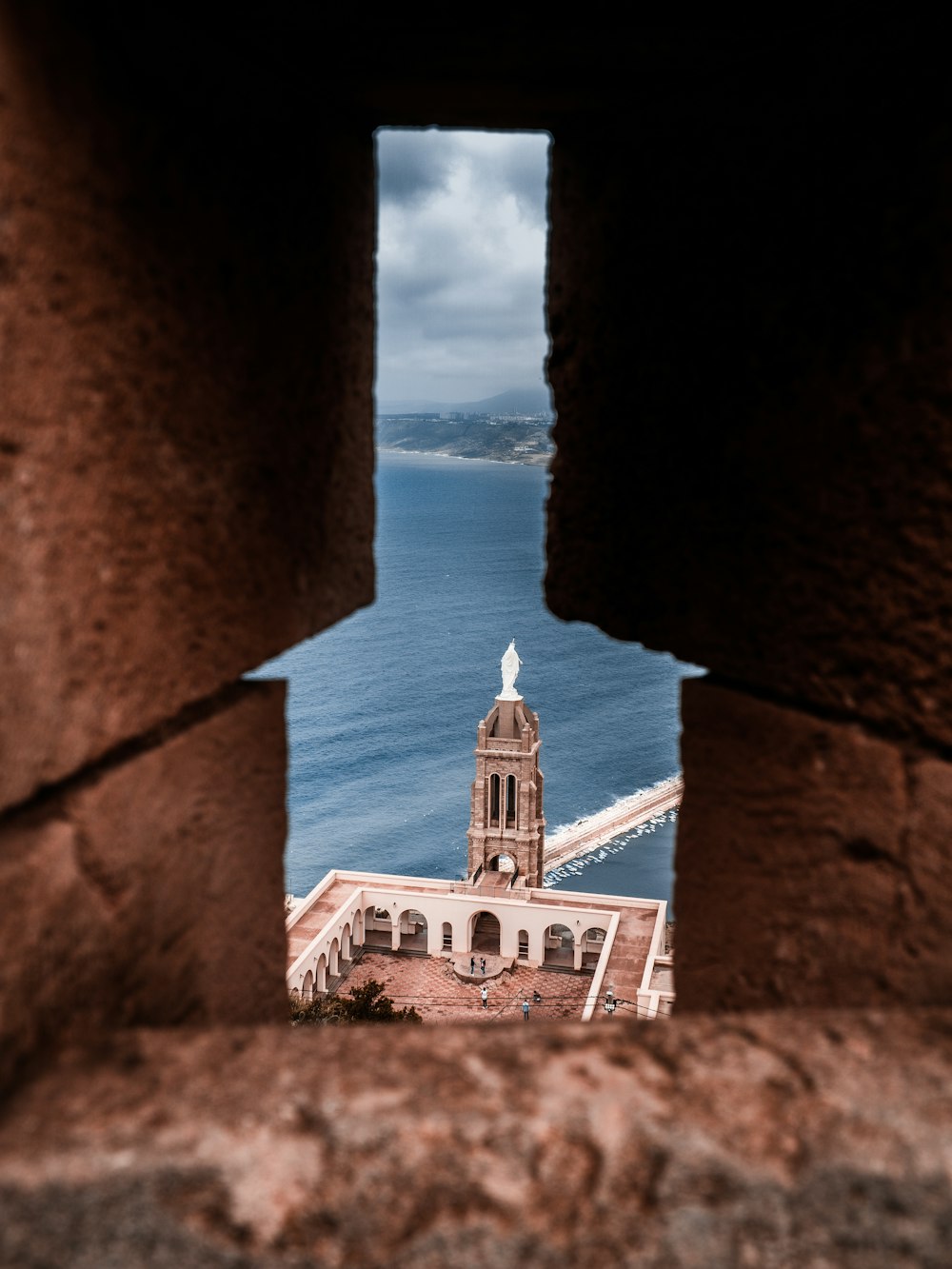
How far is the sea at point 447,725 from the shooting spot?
4269cm

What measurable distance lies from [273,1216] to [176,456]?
3.16 feet

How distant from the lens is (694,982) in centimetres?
207

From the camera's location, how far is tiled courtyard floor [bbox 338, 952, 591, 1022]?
28.8 meters

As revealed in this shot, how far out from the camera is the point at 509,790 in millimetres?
35625

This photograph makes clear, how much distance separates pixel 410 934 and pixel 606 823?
1324 centimetres

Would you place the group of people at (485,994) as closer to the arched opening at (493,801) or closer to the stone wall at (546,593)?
the arched opening at (493,801)

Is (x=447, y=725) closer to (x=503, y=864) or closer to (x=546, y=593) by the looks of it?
(x=503, y=864)

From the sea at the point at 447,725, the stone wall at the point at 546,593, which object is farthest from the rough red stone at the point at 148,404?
the sea at the point at 447,725

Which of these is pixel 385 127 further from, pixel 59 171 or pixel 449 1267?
pixel 449 1267

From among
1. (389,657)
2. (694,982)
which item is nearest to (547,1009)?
(694,982)

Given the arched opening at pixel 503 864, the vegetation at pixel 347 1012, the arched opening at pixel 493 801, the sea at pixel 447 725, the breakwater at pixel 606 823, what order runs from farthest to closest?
the breakwater at pixel 606 823 < the sea at pixel 447 725 < the arched opening at pixel 503 864 < the arched opening at pixel 493 801 < the vegetation at pixel 347 1012

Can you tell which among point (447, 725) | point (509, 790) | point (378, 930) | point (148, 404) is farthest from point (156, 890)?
point (447, 725)

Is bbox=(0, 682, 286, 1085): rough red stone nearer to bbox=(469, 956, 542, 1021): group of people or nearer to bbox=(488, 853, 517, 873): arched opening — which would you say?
bbox=(469, 956, 542, 1021): group of people

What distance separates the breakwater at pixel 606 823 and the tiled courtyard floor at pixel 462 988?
11.2 meters
